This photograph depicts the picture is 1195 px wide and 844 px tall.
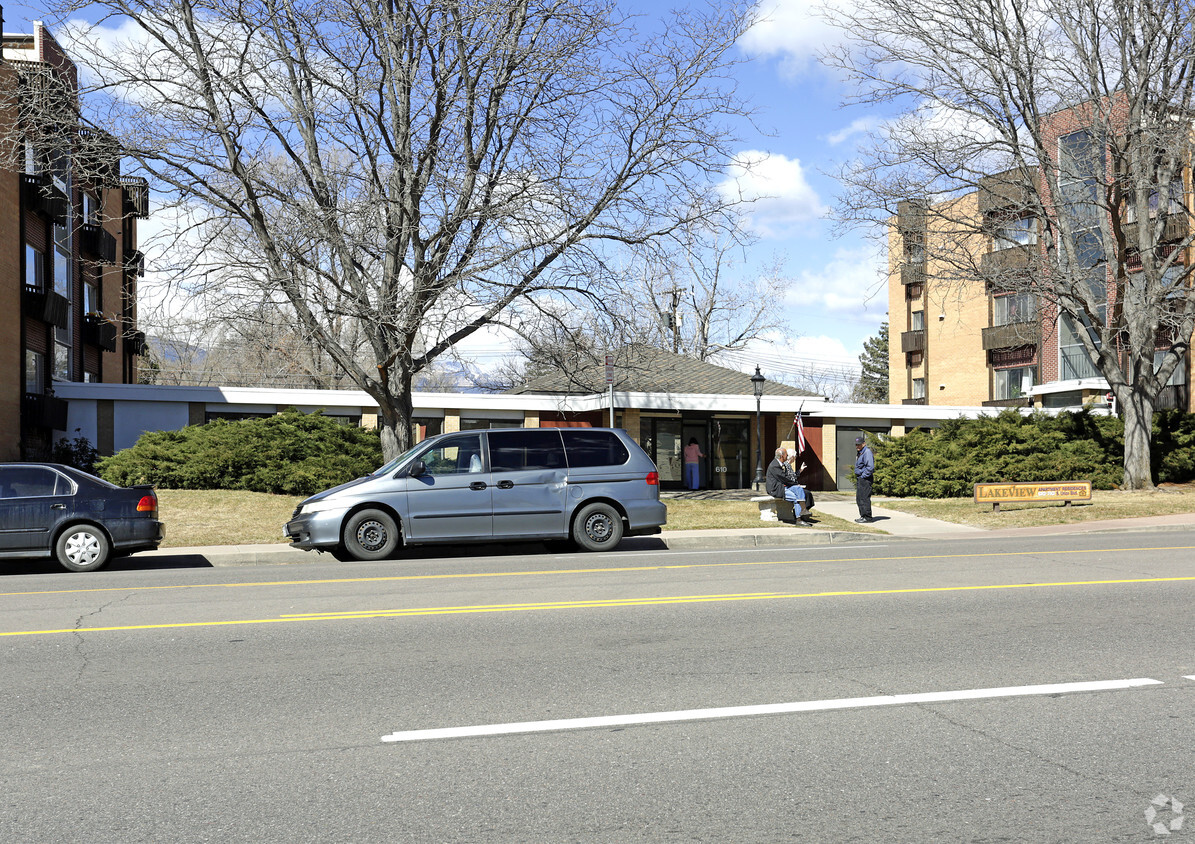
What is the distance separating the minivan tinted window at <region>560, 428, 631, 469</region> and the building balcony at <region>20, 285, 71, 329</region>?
19.5m

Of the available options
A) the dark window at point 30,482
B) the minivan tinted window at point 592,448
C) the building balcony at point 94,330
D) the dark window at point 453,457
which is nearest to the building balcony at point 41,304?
the building balcony at point 94,330

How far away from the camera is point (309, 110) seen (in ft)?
67.4

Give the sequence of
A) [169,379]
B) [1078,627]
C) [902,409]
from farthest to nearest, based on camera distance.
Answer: [169,379]
[902,409]
[1078,627]

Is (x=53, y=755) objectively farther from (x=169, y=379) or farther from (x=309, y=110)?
(x=169, y=379)

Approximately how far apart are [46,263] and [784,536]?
77.3 feet

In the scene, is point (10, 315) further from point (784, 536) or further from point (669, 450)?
point (784, 536)

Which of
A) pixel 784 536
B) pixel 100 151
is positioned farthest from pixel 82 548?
pixel 784 536

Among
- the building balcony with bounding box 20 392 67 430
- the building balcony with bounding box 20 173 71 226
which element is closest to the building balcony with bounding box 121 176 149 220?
the building balcony with bounding box 20 173 71 226

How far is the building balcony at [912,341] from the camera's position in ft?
179

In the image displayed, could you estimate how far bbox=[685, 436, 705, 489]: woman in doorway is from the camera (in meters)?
32.8

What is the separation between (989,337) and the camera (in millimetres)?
48750

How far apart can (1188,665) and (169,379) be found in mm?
60515

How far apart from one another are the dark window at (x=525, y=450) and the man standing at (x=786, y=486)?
5.77 metres

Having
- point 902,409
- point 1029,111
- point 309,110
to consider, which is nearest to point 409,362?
point 309,110
